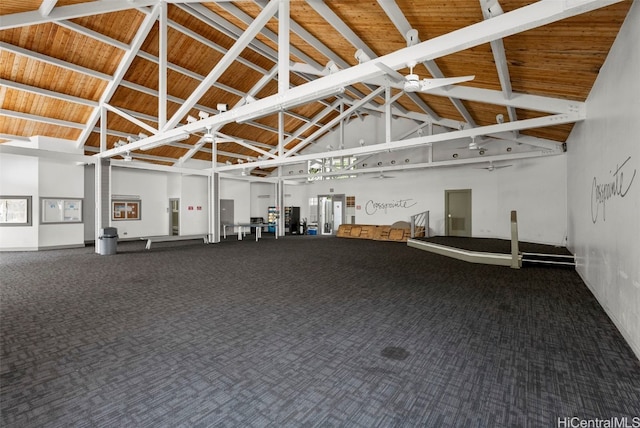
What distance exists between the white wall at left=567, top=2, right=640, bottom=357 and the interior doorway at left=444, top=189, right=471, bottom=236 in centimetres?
693

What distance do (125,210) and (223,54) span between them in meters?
7.80

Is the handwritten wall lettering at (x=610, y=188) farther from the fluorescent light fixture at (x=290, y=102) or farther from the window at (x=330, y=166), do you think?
the window at (x=330, y=166)

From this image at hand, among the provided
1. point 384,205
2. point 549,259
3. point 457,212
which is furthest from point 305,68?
point 457,212

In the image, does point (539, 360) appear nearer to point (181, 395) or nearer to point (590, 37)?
point (181, 395)

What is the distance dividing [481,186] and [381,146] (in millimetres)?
5173

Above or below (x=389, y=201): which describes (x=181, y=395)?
below

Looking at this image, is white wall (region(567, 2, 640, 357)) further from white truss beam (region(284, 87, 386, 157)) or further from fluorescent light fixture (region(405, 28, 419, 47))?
white truss beam (region(284, 87, 386, 157))

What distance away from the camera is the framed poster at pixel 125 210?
11906 mm

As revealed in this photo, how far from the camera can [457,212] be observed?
1192 cm

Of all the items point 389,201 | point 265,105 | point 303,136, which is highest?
point 303,136

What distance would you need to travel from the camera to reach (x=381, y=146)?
28.3 feet

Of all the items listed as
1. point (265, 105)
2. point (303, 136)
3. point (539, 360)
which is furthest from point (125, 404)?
point (303, 136)

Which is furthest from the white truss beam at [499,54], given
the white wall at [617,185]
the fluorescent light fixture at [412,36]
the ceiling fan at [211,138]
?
the ceiling fan at [211,138]

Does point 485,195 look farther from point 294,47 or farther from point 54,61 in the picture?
point 54,61
